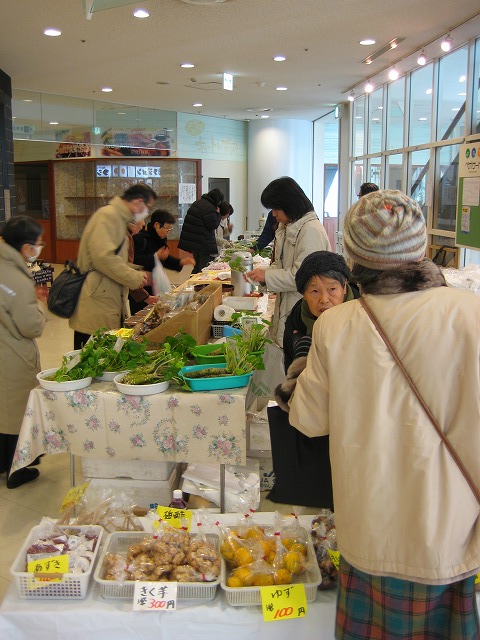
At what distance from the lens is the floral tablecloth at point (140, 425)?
8.44 ft

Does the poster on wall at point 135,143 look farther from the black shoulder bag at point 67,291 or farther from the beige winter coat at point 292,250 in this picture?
the beige winter coat at point 292,250

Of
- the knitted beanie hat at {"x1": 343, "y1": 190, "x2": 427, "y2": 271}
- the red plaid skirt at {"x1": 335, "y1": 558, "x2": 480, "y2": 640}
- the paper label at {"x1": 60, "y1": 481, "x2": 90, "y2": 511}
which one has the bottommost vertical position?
the paper label at {"x1": 60, "y1": 481, "x2": 90, "y2": 511}

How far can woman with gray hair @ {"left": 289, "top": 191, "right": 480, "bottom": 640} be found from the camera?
1.37m

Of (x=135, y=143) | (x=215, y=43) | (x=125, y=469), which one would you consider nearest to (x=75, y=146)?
(x=135, y=143)

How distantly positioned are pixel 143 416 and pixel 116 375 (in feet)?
→ 0.89

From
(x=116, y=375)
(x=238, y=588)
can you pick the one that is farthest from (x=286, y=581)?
(x=116, y=375)

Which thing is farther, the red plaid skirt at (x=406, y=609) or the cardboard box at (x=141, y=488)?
the cardboard box at (x=141, y=488)

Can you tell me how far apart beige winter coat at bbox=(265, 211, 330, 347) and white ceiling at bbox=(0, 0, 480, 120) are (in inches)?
108

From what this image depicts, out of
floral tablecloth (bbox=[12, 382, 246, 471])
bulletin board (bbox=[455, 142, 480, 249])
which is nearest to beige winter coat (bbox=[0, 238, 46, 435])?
floral tablecloth (bbox=[12, 382, 246, 471])

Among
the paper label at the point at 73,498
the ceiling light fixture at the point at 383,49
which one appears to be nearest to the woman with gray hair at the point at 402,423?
the paper label at the point at 73,498

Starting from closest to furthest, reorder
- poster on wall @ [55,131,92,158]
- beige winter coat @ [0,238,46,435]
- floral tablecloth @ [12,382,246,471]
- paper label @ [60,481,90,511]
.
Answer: paper label @ [60,481,90,511] → floral tablecloth @ [12,382,246,471] → beige winter coat @ [0,238,46,435] → poster on wall @ [55,131,92,158]

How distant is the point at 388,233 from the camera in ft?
4.67

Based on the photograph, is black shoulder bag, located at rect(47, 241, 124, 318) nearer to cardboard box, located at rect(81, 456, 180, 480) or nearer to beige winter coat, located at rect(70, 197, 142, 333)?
beige winter coat, located at rect(70, 197, 142, 333)

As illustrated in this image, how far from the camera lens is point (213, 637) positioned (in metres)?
1.80
